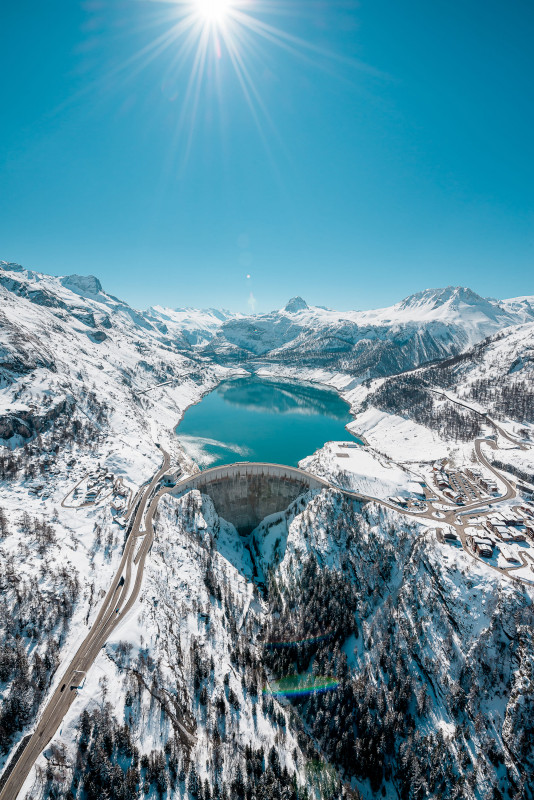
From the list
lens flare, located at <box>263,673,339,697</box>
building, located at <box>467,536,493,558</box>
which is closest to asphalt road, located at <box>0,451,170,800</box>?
lens flare, located at <box>263,673,339,697</box>

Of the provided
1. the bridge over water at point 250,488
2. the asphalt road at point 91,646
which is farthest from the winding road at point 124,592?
the bridge over water at point 250,488

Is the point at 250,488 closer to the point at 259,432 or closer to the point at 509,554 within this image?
the point at 509,554

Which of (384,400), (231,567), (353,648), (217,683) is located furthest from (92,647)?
(384,400)

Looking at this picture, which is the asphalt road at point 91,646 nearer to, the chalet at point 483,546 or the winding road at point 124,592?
the winding road at point 124,592

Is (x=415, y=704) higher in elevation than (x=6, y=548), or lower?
lower

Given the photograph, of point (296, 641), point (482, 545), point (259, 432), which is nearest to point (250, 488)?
point (296, 641)

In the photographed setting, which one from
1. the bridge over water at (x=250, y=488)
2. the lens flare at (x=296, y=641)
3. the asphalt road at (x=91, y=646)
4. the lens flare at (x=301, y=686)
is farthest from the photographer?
the bridge over water at (x=250, y=488)

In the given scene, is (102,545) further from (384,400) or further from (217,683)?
(384,400)
